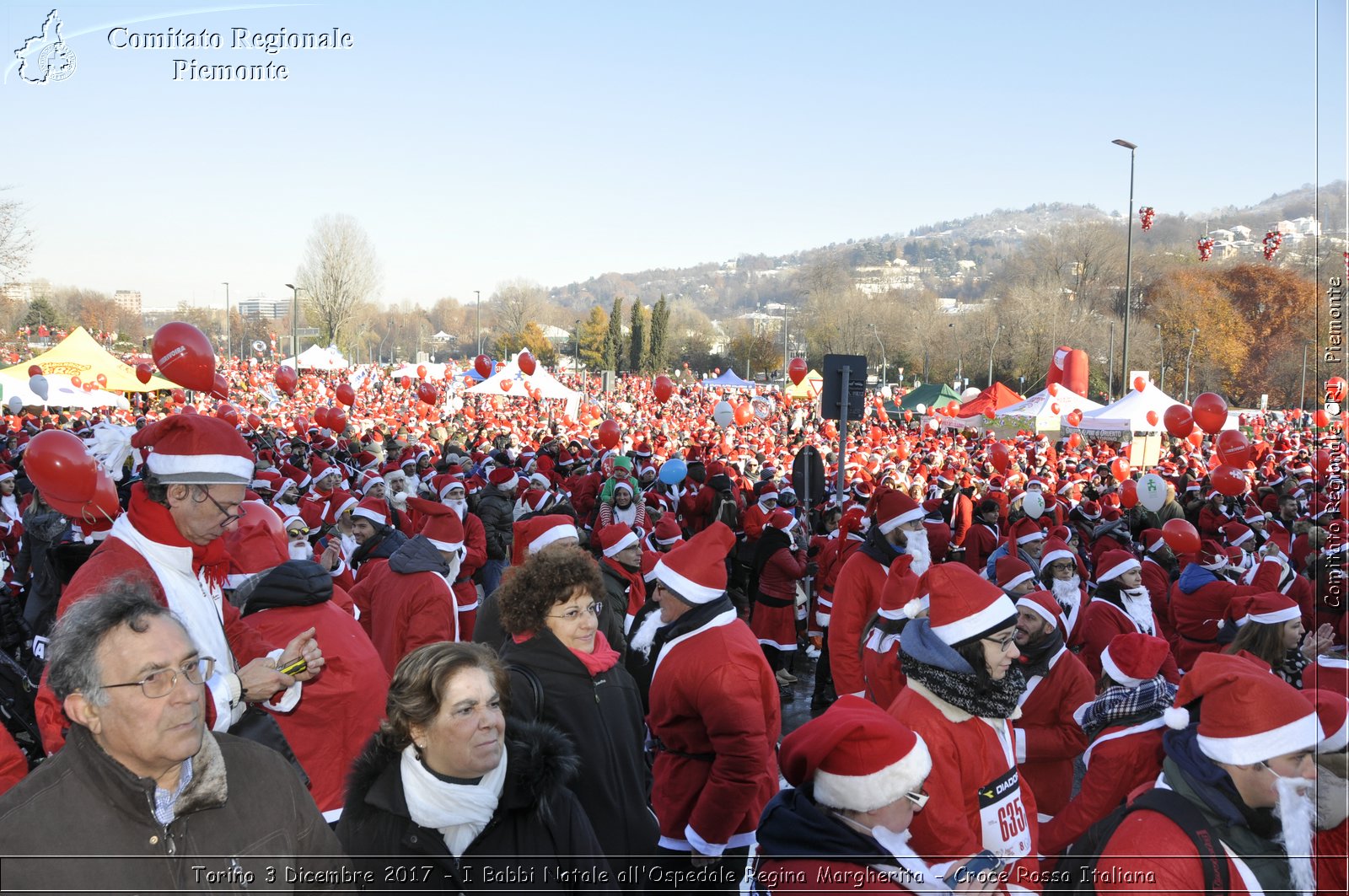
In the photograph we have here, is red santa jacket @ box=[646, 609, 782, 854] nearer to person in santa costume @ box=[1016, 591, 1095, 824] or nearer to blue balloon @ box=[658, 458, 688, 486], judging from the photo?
person in santa costume @ box=[1016, 591, 1095, 824]

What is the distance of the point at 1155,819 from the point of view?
2.21 meters

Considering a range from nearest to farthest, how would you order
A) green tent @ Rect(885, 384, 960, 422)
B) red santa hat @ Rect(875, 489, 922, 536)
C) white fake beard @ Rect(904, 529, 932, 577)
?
red santa hat @ Rect(875, 489, 922, 536) → white fake beard @ Rect(904, 529, 932, 577) → green tent @ Rect(885, 384, 960, 422)

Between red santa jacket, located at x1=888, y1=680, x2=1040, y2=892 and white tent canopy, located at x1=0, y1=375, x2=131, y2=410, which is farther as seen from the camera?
white tent canopy, located at x1=0, y1=375, x2=131, y2=410

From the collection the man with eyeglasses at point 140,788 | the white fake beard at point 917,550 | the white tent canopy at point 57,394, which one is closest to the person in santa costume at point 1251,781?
the man with eyeglasses at point 140,788

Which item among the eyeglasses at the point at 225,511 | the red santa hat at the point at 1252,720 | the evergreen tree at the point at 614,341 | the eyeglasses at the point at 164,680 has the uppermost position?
the evergreen tree at the point at 614,341

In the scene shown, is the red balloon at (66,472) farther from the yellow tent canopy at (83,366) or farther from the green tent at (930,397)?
the green tent at (930,397)

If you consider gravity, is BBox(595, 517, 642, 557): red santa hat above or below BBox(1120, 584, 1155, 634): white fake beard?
above

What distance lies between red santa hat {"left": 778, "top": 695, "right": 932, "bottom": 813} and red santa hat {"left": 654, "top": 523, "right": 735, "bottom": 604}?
55.0 inches

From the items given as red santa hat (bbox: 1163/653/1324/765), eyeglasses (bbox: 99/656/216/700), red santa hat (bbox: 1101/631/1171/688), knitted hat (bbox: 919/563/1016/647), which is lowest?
red santa hat (bbox: 1101/631/1171/688)

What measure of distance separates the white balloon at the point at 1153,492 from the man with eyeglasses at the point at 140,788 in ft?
34.6

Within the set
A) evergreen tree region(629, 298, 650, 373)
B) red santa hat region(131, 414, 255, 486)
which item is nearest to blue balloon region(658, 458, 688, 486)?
red santa hat region(131, 414, 255, 486)

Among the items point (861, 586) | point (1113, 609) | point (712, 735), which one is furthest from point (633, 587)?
point (712, 735)

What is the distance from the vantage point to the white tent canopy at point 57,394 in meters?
23.5

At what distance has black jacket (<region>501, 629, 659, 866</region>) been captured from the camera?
3041 millimetres
